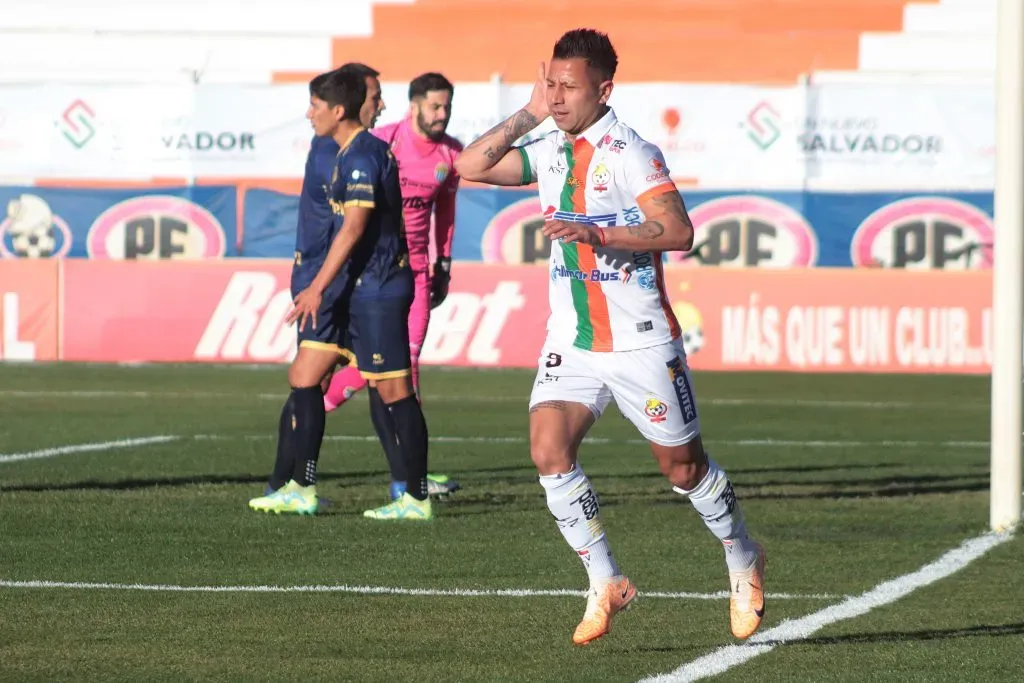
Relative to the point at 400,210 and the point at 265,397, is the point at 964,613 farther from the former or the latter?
the point at 265,397

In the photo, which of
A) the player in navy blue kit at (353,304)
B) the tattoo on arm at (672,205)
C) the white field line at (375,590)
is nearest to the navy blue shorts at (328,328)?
the player in navy blue kit at (353,304)

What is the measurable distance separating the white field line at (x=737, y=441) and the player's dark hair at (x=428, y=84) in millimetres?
3719

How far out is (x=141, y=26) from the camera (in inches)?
1280

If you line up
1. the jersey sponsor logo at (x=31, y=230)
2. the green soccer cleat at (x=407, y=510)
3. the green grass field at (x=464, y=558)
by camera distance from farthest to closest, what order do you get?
1. the jersey sponsor logo at (x=31, y=230)
2. the green soccer cleat at (x=407, y=510)
3. the green grass field at (x=464, y=558)

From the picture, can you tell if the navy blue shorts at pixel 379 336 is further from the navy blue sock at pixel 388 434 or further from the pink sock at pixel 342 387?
the pink sock at pixel 342 387

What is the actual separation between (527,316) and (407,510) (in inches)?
467

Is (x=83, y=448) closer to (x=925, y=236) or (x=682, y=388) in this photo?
(x=682, y=388)

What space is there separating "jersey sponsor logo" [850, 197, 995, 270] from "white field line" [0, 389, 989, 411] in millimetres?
5823

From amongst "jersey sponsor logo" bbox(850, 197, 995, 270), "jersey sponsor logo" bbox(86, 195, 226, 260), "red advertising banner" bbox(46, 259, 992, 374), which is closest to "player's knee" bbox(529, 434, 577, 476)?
"red advertising banner" bbox(46, 259, 992, 374)

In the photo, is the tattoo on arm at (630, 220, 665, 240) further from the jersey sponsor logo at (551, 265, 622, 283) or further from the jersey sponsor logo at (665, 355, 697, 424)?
the jersey sponsor logo at (665, 355, 697, 424)

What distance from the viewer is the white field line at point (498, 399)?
18188mm

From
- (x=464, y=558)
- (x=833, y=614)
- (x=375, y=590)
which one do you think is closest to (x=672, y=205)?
(x=833, y=614)

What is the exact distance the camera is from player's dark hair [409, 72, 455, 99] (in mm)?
11297

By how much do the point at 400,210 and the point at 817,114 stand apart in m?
16.0
